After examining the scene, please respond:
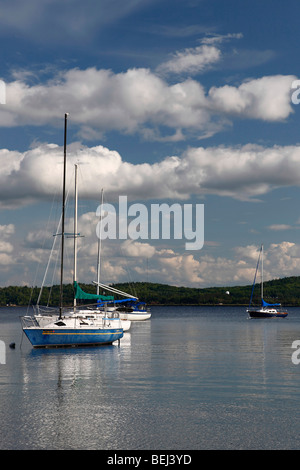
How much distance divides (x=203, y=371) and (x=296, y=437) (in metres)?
18.8

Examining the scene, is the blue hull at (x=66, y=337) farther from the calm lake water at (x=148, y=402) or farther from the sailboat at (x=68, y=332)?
the calm lake water at (x=148, y=402)

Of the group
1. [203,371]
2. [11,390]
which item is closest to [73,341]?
[203,371]

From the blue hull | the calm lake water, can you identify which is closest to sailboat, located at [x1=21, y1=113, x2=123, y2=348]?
the blue hull

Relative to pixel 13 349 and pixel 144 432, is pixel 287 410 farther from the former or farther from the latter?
pixel 13 349

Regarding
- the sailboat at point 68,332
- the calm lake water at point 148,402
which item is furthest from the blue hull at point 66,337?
the calm lake water at point 148,402

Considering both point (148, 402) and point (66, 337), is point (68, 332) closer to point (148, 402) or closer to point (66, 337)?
point (66, 337)

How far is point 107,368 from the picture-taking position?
1652 inches

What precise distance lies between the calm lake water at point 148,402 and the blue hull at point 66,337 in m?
3.31

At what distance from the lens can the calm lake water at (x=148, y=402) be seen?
21.8 metres

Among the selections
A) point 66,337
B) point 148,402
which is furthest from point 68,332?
point 148,402

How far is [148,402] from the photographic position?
94.9 ft

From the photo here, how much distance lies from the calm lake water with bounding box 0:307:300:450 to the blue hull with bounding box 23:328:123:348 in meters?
3.31

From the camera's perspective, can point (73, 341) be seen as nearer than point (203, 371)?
No

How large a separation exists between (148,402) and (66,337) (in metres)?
26.6
